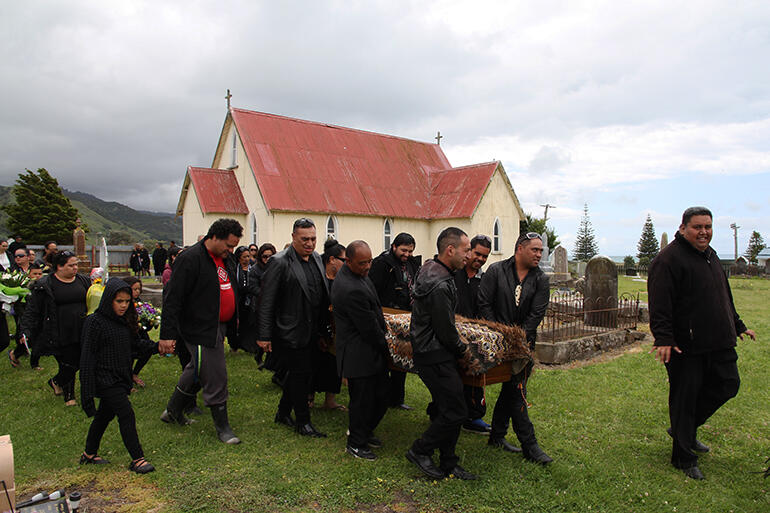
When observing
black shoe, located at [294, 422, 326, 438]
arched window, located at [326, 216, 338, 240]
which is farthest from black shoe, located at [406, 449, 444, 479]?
arched window, located at [326, 216, 338, 240]

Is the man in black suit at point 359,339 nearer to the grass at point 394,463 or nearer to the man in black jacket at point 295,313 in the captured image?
the grass at point 394,463

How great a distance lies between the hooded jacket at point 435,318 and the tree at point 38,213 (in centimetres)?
5643

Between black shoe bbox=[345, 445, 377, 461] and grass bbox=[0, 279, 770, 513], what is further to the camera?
black shoe bbox=[345, 445, 377, 461]

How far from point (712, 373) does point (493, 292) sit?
2217 mm

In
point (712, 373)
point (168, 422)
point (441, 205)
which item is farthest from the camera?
point (441, 205)

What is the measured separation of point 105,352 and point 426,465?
3110mm

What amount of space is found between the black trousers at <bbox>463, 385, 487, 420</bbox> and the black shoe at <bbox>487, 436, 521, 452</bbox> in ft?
1.27

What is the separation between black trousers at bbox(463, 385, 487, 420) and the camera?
18.8 ft

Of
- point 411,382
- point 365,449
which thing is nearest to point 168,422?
point 365,449

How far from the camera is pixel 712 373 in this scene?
16.6ft

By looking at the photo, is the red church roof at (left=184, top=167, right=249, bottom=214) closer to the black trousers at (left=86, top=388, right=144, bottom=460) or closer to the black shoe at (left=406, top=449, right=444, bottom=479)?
the black trousers at (left=86, top=388, right=144, bottom=460)

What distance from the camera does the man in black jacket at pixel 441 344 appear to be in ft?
14.6

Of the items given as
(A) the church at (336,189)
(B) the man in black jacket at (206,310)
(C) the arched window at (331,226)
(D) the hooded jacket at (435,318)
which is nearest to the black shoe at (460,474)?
(D) the hooded jacket at (435,318)

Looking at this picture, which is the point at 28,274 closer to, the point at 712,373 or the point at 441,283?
the point at 441,283
